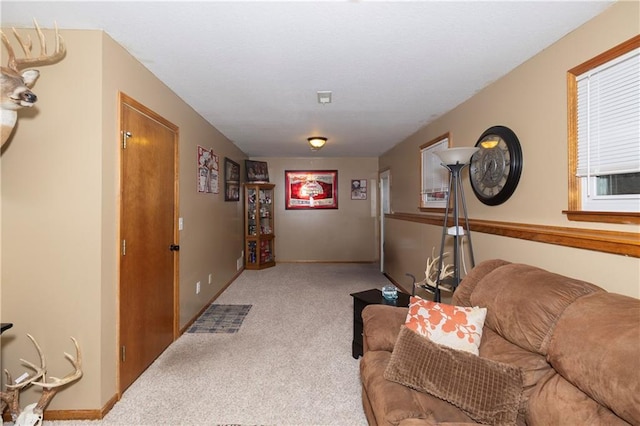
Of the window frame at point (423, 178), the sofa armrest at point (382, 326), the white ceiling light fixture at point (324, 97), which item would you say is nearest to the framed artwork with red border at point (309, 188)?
the window frame at point (423, 178)

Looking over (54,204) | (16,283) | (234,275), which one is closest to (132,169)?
(54,204)

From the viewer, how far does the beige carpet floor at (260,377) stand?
1897 millimetres

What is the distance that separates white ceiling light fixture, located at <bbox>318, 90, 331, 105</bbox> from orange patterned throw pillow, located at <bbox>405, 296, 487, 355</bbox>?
82.6 inches

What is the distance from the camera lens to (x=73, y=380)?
179 centimetres

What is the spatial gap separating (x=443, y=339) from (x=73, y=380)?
7.24 ft

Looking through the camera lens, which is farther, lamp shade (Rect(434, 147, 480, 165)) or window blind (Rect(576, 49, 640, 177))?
lamp shade (Rect(434, 147, 480, 165))

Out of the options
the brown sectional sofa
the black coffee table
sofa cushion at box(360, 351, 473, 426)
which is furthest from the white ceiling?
sofa cushion at box(360, 351, 473, 426)

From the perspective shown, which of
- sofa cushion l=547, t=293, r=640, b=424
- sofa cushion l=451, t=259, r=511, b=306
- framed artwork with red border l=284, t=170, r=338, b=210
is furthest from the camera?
framed artwork with red border l=284, t=170, r=338, b=210

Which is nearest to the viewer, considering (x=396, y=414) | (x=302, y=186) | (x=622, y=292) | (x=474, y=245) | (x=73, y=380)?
(x=396, y=414)

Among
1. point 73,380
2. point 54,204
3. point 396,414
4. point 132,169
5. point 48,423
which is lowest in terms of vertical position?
point 48,423

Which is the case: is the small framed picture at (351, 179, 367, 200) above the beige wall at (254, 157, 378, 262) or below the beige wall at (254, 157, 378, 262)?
above

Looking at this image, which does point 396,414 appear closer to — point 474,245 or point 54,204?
point 474,245

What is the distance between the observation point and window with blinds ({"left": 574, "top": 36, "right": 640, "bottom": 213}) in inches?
57.6

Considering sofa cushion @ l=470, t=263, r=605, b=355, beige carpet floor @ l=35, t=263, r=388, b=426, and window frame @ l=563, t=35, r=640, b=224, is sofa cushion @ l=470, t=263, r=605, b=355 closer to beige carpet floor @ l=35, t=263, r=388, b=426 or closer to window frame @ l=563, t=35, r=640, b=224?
window frame @ l=563, t=35, r=640, b=224
